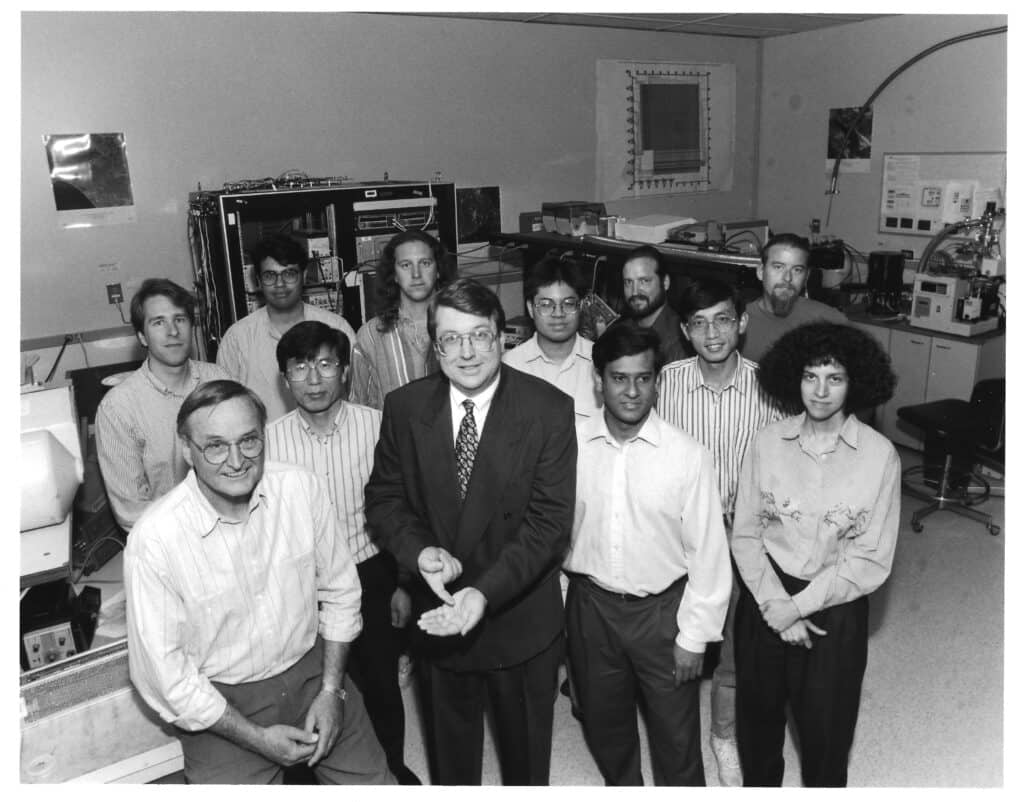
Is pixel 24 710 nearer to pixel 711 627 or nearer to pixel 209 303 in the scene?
pixel 711 627

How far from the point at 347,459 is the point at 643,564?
2.89 ft

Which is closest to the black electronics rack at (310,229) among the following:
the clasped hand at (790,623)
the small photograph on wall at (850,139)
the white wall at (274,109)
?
the white wall at (274,109)

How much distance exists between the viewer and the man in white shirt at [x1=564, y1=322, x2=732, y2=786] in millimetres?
1979

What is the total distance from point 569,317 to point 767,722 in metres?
1.34

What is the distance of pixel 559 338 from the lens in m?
2.68

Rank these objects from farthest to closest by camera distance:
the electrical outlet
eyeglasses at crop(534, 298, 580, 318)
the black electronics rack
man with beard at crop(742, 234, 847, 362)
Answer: the black electronics rack, man with beard at crop(742, 234, 847, 362), eyeglasses at crop(534, 298, 580, 318), the electrical outlet

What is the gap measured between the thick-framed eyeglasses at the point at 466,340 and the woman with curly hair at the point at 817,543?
774mm

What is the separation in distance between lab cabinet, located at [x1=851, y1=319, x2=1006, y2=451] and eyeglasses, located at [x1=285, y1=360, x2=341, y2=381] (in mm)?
3284

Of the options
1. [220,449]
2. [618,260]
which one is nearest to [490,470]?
[220,449]

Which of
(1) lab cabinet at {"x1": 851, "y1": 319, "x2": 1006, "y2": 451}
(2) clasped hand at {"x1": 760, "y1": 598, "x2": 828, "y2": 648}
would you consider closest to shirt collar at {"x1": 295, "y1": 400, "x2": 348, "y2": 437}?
(2) clasped hand at {"x1": 760, "y1": 598, "x2": 828, "y2": 648}

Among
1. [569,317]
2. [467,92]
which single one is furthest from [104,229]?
[569,317]

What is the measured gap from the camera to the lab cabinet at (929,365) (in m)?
4.49

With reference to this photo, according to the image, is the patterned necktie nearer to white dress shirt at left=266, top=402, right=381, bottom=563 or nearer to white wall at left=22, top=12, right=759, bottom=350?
white dress shirt at left=266, top=402, right=381, bottom=563

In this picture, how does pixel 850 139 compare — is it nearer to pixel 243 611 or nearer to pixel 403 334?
pixel 403 334
